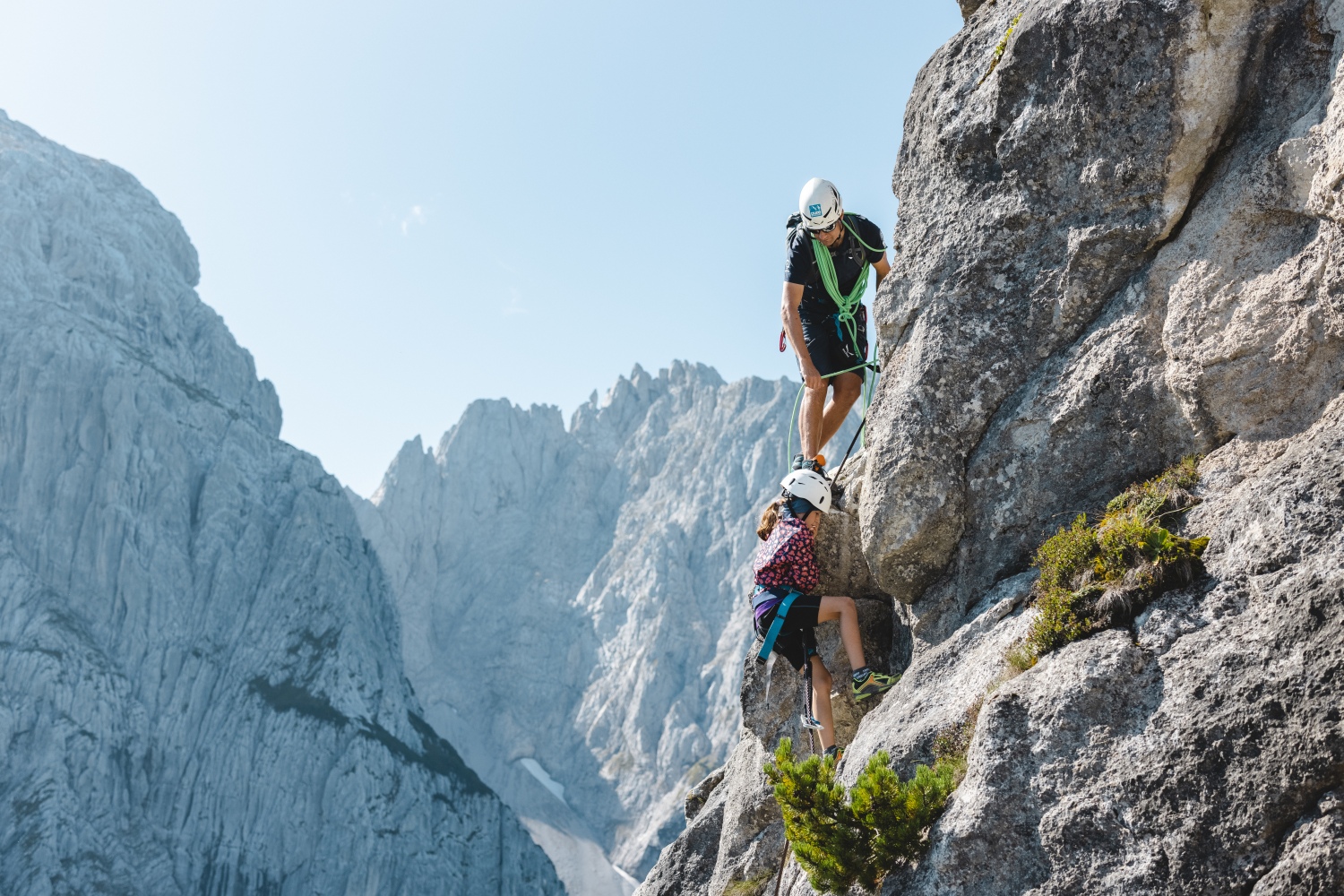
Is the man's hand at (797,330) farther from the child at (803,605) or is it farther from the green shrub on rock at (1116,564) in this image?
the green shrub on rock at (1116,564)

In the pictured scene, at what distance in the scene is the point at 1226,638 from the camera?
246 inches

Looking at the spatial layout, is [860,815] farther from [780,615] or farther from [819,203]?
[819,203]

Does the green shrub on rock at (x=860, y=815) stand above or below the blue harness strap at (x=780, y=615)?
below

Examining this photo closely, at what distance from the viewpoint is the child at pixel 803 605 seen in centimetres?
1050

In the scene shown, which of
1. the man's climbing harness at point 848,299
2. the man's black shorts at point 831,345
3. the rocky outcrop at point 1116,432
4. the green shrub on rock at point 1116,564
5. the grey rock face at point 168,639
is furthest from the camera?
the grey rock face at point 168,639

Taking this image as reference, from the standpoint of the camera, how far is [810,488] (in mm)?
11469

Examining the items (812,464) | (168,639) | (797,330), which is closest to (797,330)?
(797,330)

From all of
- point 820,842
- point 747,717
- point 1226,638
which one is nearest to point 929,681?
point 820,842

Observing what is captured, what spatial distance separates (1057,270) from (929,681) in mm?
4208

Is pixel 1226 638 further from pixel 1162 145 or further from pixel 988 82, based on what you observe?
pixel 988 82

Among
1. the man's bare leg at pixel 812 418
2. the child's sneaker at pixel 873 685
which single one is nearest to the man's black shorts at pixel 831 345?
the man's bare leg at pixel 812 418

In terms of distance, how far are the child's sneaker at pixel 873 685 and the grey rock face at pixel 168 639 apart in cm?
12735

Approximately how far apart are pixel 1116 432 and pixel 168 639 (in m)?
152

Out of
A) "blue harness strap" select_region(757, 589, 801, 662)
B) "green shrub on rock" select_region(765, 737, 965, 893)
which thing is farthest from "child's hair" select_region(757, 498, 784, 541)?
"green shrub on rock" select_region(765, 737, 965, 893)
